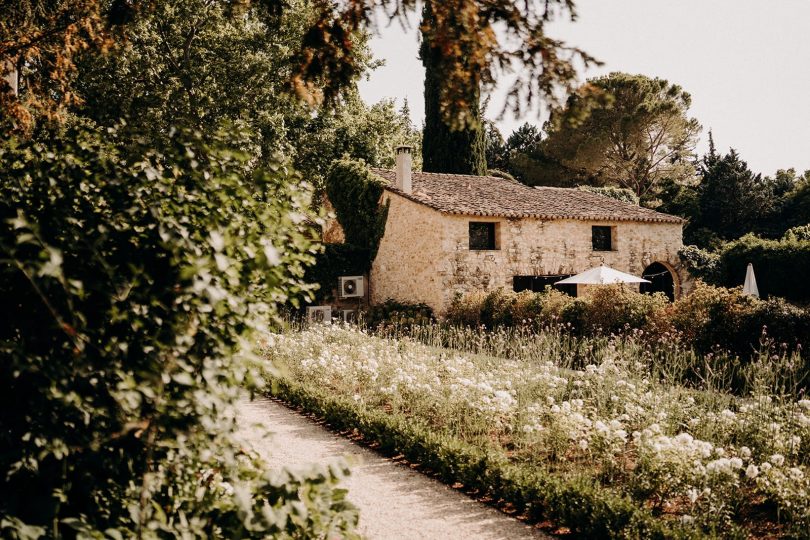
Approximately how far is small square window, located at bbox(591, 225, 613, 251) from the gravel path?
16.5 metres

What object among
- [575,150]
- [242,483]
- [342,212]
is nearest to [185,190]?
[242,483]

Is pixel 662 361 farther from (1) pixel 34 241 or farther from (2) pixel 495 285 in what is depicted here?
(1) pixel 34 241

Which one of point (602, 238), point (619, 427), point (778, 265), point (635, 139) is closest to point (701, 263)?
point (778, 265)

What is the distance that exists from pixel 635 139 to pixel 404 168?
2164 cm

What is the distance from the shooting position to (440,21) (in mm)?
3479

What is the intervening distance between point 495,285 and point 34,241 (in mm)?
17152

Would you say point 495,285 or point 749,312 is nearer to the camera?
point 749,312

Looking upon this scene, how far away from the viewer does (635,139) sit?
114ft

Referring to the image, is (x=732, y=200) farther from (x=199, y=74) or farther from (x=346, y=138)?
(x=199, y=74)

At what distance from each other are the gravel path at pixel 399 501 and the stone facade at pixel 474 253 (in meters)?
11.2

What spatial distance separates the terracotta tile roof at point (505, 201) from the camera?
60.8 ft

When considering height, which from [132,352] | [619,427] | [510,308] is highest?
[132,352]

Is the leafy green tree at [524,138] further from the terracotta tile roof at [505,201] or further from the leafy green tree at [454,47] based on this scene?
the leafy green tree at [454,47]

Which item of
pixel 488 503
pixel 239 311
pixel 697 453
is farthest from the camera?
pixel 488 503
